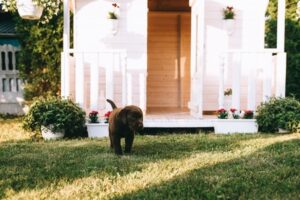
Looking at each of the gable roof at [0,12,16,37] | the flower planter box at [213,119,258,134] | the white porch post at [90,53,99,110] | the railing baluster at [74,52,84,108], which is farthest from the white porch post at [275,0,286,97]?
the gable roof at [0,12,16,37]

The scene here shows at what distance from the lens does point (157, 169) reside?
4.32 meters

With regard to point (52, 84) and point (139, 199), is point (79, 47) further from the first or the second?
point (139, 199)

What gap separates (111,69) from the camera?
7.18 m

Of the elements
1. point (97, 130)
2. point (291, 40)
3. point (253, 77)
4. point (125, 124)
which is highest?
point (291, 40)

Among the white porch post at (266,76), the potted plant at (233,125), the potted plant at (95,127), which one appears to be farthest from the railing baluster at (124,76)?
the white porch post at (266,76)

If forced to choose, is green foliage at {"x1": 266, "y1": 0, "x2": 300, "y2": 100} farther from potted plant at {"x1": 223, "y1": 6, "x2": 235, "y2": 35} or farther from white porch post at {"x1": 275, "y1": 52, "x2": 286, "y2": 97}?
white porch post at {"x1": 275, "y1": 52, "x2": 286, "y2": 97}

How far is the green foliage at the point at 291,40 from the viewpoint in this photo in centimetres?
1042

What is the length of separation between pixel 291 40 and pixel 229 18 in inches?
119

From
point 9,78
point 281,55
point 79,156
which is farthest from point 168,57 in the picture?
point 79,156

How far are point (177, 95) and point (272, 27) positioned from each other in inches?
113

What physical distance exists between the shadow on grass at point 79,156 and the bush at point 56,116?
1.23 feet

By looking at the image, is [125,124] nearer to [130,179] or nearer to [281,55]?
[130,179]

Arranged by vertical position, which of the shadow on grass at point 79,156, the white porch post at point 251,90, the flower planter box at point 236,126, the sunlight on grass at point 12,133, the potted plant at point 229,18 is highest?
the potted plant at point 229,18

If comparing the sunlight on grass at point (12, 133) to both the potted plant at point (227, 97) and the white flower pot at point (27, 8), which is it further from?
the potted plant at point (227, 97)
